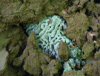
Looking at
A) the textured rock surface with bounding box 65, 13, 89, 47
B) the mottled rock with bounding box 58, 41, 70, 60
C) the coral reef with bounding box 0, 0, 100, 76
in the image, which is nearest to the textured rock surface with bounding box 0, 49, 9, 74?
the coral reef with bounding box 0, 0, 100, 76

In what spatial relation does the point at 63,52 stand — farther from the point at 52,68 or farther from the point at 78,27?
the point at 78,27

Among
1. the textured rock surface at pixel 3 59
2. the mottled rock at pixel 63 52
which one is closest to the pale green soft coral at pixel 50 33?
the mottled rock at pixel 63 52

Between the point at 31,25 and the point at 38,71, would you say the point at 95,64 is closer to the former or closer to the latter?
the point at 38,71

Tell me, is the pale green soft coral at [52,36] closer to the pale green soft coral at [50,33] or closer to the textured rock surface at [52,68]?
the pale green soft coral at [50,33]

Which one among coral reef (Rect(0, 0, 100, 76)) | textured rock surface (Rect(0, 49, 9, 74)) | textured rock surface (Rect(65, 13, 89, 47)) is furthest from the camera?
textured rock surface (Rect(65, 13, 89, 47))

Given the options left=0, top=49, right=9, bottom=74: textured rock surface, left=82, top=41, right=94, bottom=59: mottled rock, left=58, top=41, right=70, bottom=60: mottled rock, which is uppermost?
left=0, top=49, right=9, bottom=74: textured rock surface

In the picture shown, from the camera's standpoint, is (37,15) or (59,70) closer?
(59,70)

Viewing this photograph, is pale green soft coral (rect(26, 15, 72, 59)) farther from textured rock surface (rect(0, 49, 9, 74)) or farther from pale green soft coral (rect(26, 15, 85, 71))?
textured rock surface (rect(0, 49, 9, 74))

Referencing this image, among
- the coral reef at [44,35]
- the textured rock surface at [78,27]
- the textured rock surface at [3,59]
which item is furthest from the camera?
the textured rock surface at [78,27]

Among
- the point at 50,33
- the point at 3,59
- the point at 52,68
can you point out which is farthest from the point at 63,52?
the point at 3,59

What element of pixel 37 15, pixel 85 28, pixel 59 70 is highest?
pixel 37 15

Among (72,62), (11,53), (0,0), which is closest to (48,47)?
(72,62)
